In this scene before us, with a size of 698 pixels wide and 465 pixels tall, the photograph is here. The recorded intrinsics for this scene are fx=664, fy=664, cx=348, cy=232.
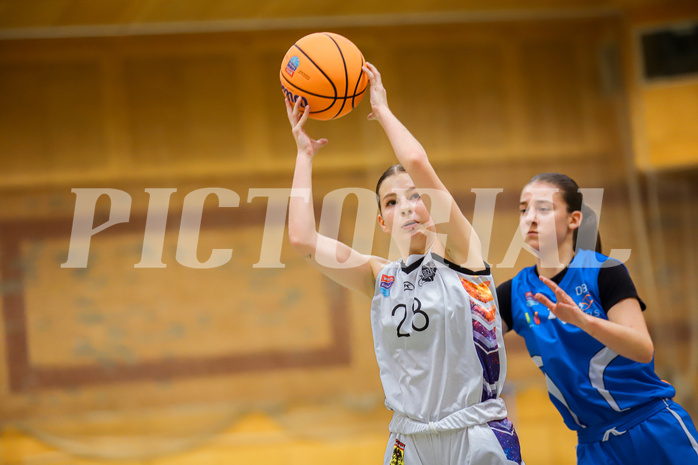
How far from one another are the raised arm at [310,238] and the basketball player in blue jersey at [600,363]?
639 millimetres

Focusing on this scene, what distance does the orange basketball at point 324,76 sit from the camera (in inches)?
99.7

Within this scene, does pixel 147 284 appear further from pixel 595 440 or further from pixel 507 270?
pixel 595 440

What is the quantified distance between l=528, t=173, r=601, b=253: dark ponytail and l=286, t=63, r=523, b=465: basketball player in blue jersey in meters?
0.61

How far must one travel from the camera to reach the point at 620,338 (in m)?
2.16

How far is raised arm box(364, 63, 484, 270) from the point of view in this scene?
205 centimetres

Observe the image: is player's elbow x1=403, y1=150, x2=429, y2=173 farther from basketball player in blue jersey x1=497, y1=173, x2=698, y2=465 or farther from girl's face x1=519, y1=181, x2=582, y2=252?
girl's face x1=519, y1=181, x2=582, y2=252

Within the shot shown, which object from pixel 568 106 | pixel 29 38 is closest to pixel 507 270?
pixel 568 106

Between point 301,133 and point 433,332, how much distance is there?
33.1 inches

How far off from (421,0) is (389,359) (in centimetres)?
479

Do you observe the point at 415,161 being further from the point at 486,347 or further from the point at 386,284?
the point at 486,347

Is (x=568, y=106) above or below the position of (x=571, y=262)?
above

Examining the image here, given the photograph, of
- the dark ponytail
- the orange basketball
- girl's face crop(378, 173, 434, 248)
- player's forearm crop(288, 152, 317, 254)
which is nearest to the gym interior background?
the dark ponytail

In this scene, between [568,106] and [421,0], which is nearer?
[421,0]

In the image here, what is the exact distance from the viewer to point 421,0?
6.20 m
